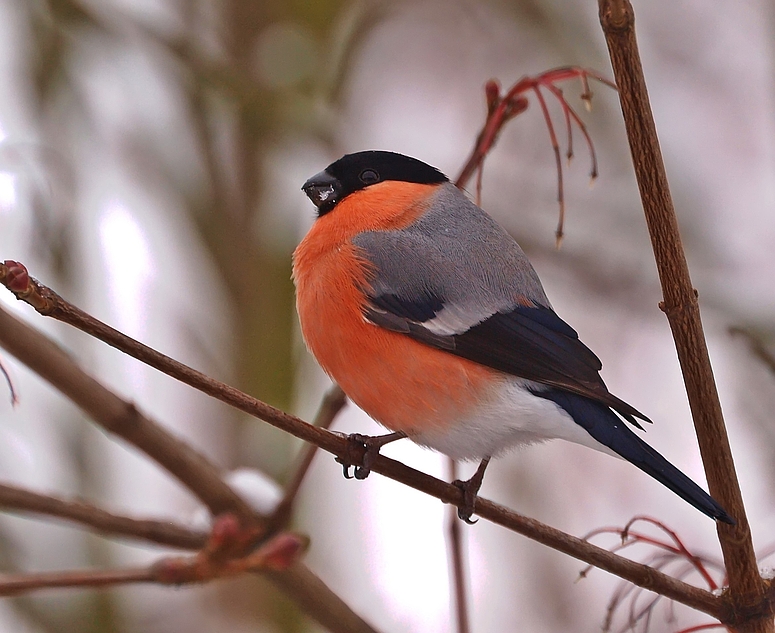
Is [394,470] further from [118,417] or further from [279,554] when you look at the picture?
[118,417]

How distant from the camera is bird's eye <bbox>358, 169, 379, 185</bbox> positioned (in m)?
2.63

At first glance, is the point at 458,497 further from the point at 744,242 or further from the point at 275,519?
the point at 744,242

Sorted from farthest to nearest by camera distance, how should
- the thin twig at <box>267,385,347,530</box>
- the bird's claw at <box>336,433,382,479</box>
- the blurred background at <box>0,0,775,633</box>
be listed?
the blurred background at <box>0,0,775,633</box>, the thin twig at <box>267,385,347,530</box>, the bird's claw at <box>336,433,382,479</box>

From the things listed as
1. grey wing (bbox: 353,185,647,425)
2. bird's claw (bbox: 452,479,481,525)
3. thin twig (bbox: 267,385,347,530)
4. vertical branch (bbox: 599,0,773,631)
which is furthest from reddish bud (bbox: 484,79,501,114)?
bird's claw (bbox: 452,479,481,525)

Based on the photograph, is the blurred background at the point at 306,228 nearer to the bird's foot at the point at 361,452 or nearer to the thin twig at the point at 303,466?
the thin twig at the point at 303,466

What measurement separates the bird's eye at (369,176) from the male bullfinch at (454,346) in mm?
302

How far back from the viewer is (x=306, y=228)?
146 inches

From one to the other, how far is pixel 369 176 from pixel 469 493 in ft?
3.48

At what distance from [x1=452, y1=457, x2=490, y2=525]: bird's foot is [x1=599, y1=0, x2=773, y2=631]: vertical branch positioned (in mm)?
451

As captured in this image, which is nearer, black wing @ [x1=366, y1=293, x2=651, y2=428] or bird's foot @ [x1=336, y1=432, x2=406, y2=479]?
bird's foot @ [x1=336, y1=432, x2=406, y2=479]

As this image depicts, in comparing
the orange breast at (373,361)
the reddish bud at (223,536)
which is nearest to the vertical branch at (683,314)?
the orange breast at (373,361)

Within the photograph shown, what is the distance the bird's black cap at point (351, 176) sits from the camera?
2613 millimetres

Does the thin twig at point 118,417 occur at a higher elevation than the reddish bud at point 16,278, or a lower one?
higher

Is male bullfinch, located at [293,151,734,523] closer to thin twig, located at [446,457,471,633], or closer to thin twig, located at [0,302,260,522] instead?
thin twig, located at [446,457,471,633]
